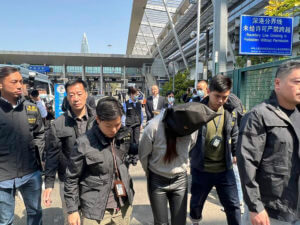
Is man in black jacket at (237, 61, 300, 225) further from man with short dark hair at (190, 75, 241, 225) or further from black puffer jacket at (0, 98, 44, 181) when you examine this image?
black puffer jacket at (0, 98, 44, 181)

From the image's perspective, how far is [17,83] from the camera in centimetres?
219

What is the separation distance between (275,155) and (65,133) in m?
1.74

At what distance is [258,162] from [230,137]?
3.07ft

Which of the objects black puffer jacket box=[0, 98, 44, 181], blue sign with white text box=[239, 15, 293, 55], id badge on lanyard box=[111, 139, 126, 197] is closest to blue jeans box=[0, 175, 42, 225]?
black puffer jacket box=[0, 98, 44, 181]

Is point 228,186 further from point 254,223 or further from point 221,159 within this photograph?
point 254,223

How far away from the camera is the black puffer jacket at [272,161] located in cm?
153

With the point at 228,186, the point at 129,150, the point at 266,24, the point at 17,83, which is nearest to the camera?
the point at 129,150

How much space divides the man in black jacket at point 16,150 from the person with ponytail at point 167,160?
1129mm

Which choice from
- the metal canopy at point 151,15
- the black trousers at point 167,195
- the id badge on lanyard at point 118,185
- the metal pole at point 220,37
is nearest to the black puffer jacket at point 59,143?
the id badge on lanyard at point 118,185

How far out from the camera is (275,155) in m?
1.54

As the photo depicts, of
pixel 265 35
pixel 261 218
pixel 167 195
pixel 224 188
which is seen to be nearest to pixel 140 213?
pixel 167 195

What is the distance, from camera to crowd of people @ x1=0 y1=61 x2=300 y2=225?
156 centimetres

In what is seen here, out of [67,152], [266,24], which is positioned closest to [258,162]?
[67,152]

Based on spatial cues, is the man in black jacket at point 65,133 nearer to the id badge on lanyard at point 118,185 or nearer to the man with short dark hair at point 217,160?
the id badge on lanyard at point 118,185
